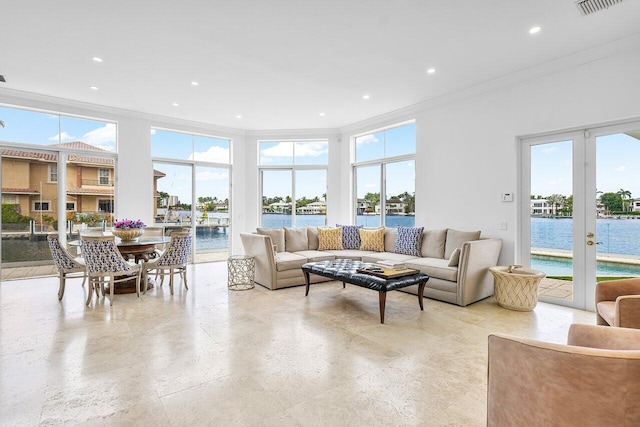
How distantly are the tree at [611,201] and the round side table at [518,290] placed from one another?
108 cm

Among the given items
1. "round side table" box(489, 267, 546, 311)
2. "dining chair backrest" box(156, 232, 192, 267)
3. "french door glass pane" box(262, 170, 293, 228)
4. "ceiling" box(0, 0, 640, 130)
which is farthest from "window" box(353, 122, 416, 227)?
"dining chair backrest" box(156, 232, 192, 267)

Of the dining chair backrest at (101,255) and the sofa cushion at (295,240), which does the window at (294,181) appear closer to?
the sofa cushion at (295,240)

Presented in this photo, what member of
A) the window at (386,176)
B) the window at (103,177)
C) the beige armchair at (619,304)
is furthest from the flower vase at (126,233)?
the beige armchair at (619,304)

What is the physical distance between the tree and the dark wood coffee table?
2.31m

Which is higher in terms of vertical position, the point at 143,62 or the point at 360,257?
the point at 143,62

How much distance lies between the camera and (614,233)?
382 cm

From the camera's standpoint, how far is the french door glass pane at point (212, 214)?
291 inches

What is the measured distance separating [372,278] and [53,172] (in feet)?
19.4

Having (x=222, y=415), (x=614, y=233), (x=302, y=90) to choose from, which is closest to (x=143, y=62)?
(x=302, y=90)

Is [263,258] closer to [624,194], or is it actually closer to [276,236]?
[276,236]

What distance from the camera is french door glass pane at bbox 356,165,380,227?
7020 mm

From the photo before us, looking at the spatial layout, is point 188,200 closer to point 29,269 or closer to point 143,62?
point 29,269

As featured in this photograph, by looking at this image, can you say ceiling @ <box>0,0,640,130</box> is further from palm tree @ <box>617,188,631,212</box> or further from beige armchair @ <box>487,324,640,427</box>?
beige armchair @ <box>487,324,640,427</box>

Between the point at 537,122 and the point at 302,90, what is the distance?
341 centimetres
